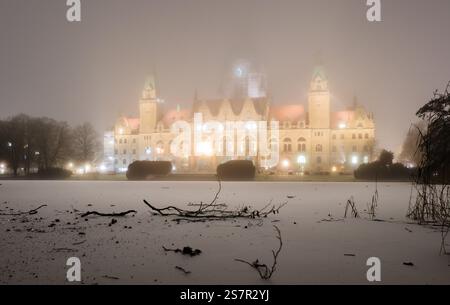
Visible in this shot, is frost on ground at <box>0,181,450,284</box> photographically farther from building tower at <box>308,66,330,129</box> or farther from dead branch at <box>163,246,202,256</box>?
building tower at <box>308,66,330,129</box>

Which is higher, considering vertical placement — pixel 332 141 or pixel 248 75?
pixel 248 75

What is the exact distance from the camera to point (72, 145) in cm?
7500

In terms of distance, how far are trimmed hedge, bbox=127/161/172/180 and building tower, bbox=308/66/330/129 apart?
58.5m

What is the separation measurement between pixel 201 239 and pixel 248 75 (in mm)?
110055

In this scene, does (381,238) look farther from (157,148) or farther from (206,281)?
(157,148)

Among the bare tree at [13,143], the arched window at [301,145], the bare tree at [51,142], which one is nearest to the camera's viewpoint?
the bare tree at [13,143]

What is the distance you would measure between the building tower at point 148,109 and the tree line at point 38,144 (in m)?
28.3

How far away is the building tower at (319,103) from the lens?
91.4 meters

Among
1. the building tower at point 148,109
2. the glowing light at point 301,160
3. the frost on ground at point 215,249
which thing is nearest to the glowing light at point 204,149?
the building tower at point 148,109

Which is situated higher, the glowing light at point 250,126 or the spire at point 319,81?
the spire at point 319,81

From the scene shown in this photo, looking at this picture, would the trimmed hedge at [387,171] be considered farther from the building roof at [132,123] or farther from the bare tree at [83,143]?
the building roof at [132,123]

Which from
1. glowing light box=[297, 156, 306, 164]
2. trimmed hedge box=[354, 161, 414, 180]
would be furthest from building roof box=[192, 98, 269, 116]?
trimmed hedge box=[354, 161, 414, 180]
